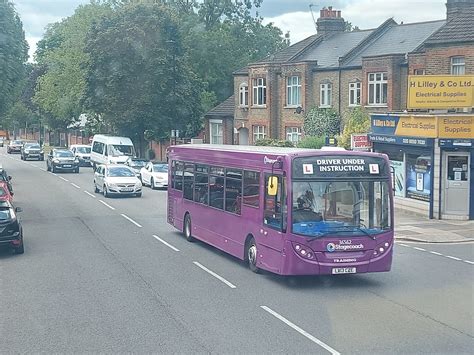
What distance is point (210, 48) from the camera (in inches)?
3009

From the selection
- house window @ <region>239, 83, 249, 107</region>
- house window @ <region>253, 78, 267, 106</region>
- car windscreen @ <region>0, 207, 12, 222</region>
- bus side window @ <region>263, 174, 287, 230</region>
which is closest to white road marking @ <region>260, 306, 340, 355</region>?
bus side window @ <region>263, 174, 287, 230</region>

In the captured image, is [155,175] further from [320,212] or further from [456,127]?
[320,212]

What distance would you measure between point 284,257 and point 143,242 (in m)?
7.54

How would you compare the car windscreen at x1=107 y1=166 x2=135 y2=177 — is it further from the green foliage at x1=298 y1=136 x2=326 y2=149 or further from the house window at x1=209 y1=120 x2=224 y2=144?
the house window at x1=209 y1=120 x2=224 y2=144

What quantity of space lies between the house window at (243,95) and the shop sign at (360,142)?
931 inches

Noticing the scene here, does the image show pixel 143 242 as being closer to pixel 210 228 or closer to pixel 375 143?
pixel 210 228

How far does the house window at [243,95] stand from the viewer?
2110 inches

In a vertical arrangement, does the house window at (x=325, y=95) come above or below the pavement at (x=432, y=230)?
above

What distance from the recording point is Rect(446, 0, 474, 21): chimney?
3779 cm

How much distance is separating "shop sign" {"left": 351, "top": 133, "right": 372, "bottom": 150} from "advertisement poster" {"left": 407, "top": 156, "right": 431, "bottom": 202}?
223 centimetres

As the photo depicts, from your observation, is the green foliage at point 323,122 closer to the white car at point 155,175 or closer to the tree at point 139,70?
the white car at point 155,175

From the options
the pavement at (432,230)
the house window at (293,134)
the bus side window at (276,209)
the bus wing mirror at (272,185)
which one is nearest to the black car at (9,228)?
the bus side window at (276,209)

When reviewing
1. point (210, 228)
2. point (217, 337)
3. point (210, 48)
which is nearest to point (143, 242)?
point (210, 228)

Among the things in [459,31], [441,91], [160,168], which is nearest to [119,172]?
[160,168]
